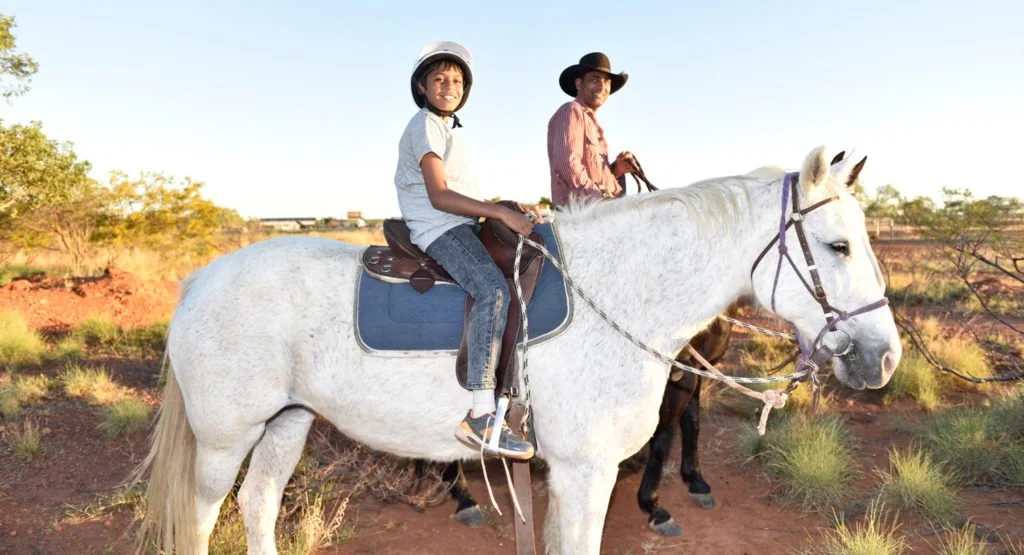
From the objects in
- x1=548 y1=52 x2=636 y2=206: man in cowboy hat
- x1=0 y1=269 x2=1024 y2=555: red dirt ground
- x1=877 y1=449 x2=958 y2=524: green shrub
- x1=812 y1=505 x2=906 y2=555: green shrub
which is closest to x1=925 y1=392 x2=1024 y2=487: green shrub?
x1=0 y1=269 x2=1024 y2=555: red dirt ground

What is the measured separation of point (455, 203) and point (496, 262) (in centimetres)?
36

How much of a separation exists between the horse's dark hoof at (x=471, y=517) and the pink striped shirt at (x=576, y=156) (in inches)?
103

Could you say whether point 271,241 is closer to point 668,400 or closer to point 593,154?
point 593,154

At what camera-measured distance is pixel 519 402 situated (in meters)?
2.71

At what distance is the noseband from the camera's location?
2436 millimetres

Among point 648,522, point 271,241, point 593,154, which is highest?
point 593,154

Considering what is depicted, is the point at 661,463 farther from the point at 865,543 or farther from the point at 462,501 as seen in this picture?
the point at 462,501

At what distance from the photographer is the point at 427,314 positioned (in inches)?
111

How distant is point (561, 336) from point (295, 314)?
1327 millimetres

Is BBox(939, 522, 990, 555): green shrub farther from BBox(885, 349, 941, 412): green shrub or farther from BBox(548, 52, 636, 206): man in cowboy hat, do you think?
BBox(885, 349, 941, 412): green shrub

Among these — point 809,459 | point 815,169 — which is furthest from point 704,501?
point 815,169

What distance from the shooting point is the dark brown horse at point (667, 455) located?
4.28m

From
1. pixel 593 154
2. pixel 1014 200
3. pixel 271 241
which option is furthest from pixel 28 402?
pixel 1014 200

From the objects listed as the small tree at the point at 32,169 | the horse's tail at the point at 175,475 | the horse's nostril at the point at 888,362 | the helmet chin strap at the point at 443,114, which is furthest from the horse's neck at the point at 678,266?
the small tree at the point at 32,169
